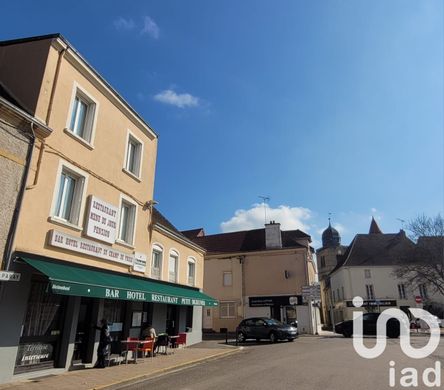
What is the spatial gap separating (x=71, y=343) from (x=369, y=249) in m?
48.8

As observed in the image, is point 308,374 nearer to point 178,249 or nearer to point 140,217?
point 140,217

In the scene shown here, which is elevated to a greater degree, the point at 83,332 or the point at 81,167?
the point at 81,167

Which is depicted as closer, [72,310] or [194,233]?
[72,310]

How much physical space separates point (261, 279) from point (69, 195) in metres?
26.0

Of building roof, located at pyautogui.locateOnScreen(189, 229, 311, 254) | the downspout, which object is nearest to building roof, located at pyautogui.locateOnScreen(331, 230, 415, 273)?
building roof, located at pyautogui.locateOnScreen(189, 229, 311, 254)

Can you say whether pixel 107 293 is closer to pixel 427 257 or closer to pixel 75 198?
pixel 75 198

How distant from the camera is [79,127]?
1317 centimetres

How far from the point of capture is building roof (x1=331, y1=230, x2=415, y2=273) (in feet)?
166

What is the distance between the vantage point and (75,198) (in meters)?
12.5

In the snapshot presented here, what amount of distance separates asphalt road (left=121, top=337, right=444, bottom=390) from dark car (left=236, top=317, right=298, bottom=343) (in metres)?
8.27

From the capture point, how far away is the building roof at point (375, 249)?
166 ft

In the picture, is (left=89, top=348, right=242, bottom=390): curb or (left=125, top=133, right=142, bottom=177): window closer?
(left=89, top=348, right=242, bottom=390): curb

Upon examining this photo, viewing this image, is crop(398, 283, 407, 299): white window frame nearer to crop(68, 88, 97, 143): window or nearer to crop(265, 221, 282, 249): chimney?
crop(265, 221, 282, 249): chimney

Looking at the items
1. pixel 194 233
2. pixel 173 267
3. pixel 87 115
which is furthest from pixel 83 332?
pixel 194 233
